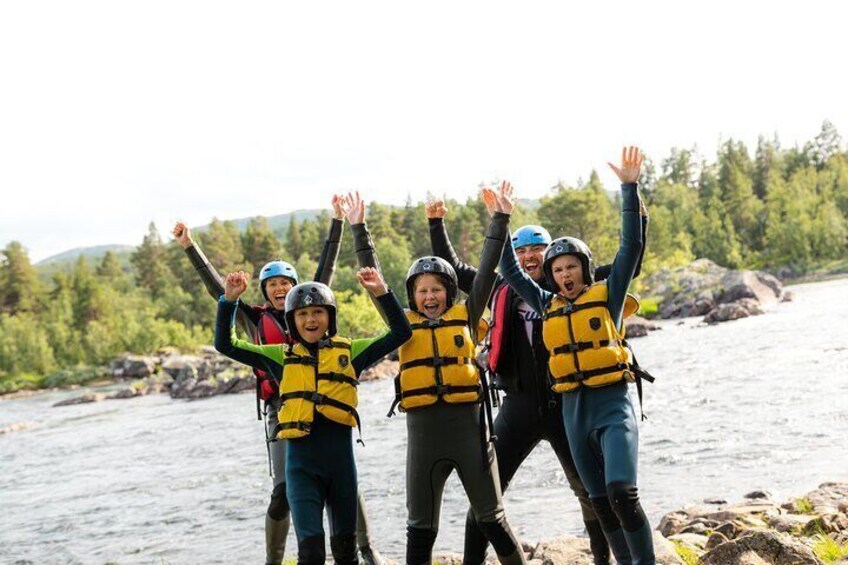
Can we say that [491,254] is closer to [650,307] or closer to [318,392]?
[318,392]

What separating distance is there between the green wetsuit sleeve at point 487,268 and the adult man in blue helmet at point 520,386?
412mm

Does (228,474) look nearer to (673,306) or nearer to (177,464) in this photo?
(177,464)

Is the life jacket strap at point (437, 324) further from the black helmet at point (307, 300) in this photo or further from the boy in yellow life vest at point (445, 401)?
the black helmet at point (307, 300)

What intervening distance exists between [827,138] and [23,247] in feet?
389

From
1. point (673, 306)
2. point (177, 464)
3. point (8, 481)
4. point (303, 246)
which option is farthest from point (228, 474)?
point (303, 246)

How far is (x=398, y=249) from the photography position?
8469 centimetres

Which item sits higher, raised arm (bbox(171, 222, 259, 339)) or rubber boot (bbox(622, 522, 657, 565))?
raised arm (bbox(171, 222, 259, 339))

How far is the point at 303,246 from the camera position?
365 ft

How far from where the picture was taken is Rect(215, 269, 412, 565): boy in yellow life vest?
5.25 metres

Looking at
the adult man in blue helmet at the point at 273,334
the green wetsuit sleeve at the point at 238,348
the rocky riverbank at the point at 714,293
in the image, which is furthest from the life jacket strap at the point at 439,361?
the rocky riverbank at the point at 714,293

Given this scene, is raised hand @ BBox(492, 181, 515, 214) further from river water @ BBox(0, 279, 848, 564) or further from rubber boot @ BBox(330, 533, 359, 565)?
Result: river water @ BBox(0, 279, 848, 564)

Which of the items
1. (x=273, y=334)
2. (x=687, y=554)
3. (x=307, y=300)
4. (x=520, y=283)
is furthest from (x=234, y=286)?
(x=687, y=554)

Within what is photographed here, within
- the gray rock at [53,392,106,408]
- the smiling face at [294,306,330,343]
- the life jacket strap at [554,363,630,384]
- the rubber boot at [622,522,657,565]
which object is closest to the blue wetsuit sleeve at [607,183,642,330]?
the life jacket strap at [554,363,630,384]

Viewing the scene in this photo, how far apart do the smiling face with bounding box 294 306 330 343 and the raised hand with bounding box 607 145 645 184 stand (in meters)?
2.43
